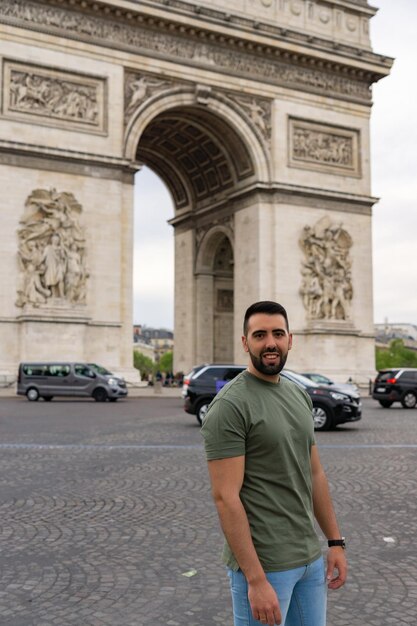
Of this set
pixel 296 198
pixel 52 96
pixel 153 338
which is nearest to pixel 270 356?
pixel 52 96

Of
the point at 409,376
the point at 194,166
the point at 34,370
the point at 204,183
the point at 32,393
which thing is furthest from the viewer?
the point at 204,183

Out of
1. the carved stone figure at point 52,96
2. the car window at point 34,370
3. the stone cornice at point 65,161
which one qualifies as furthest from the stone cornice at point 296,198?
the car window at point 34,370

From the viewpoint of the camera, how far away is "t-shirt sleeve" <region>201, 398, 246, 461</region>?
94.2 inches

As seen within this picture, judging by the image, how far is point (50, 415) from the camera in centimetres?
1778

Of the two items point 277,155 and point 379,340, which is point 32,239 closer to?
point 277,155

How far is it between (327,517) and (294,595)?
0.33 meters

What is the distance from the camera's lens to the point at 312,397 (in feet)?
48.4

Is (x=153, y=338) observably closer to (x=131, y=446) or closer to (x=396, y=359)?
(x=396, y=359)

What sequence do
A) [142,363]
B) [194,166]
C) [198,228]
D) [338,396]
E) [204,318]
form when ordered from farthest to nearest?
[142,363], [198,228], [204,318], [194,166], [338,396]

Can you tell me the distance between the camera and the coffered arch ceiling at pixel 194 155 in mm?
32312

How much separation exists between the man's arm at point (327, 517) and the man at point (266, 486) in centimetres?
3

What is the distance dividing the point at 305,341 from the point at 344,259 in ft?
13.4

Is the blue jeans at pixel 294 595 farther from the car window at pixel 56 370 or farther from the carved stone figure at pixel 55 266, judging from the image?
the carved stone figure at pixel 55 266

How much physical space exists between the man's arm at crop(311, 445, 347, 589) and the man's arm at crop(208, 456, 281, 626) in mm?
391
